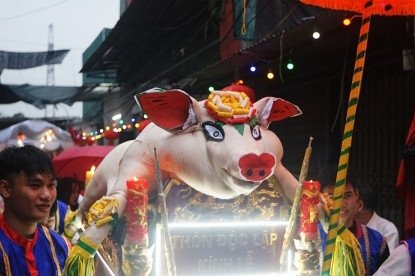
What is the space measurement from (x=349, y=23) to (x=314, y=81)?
2891 millimetres

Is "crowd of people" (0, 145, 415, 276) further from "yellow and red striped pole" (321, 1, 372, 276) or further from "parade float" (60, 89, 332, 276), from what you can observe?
"yellow and red striped pole" (321, 1, 372, 276)

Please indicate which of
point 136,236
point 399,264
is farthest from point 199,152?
point 399,264

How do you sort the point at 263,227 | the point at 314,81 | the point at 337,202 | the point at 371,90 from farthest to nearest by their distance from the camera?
the point at 314,81, the point at 371,90, the point at 263,227, the point at 337,202

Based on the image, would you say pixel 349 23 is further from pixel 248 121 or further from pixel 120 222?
pixel 120 222

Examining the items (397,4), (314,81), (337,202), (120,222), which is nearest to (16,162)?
(120,222)

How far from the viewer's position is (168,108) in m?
3.16

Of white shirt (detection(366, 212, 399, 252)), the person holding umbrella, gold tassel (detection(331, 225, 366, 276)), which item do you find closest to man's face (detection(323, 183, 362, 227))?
white shirt (detection(366, 212, 399, 252))

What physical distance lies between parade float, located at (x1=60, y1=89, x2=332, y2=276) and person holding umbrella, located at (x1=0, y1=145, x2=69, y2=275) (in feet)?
0.61

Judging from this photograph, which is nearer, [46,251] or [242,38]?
[46,251]

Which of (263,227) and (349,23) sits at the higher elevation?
(349,23)

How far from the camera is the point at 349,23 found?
5457 millimetres

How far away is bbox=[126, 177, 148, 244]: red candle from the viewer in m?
2.91

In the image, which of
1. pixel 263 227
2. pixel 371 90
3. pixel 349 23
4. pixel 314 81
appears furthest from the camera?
pixel 314 81

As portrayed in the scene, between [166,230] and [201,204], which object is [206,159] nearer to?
[201,204]
